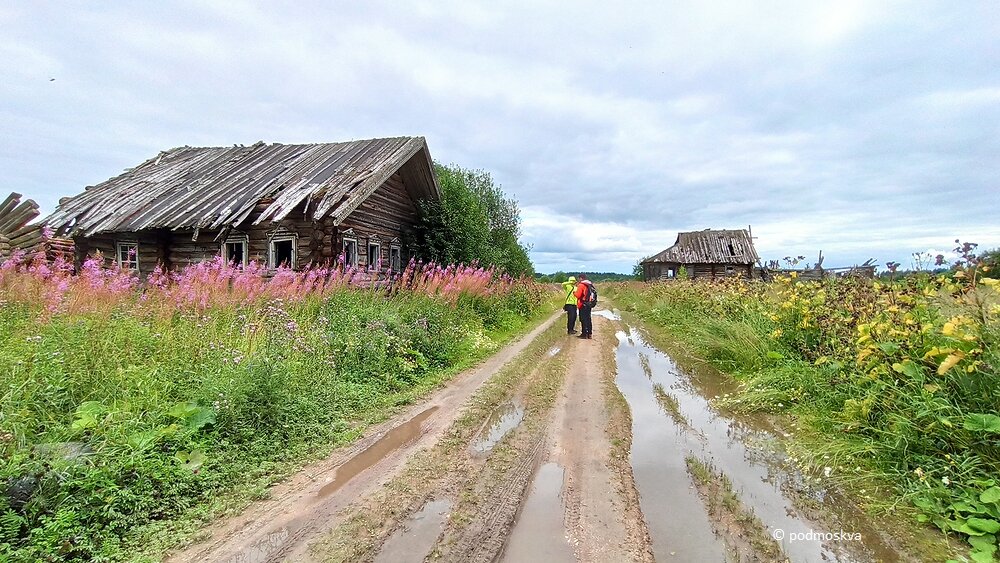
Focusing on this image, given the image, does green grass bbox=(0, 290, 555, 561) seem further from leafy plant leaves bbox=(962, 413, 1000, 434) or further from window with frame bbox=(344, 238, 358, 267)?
window with frame bbox=(344, 238, 358, 267)

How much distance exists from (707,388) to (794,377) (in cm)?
125

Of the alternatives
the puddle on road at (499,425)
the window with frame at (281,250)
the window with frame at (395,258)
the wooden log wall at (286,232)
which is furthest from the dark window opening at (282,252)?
the puddle on road at (499,425)

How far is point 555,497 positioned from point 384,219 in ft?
41.6

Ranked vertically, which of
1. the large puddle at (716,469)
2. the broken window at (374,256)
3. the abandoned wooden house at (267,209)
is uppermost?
the abandoned wooden house at (267,209)

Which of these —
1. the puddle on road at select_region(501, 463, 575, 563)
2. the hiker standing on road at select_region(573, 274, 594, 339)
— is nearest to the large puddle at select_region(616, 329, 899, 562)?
the puddle on road at select_region(501, 463, 575, 563)

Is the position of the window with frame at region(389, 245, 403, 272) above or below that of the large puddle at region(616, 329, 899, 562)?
above

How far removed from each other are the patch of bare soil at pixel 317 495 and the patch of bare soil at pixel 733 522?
2.53 meters

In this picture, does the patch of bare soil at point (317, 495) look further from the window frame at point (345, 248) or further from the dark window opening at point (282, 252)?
the dark window opening at point (282, 252)

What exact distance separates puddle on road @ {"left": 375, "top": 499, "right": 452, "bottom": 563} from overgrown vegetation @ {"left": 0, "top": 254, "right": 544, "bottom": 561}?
132 cm

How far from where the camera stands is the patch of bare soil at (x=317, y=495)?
2.62 m

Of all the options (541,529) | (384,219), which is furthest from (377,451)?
(384,219)

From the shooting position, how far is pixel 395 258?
611 inches

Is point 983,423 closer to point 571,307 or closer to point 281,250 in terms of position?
point 571,307

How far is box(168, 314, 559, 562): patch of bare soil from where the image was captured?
2.62 metres
